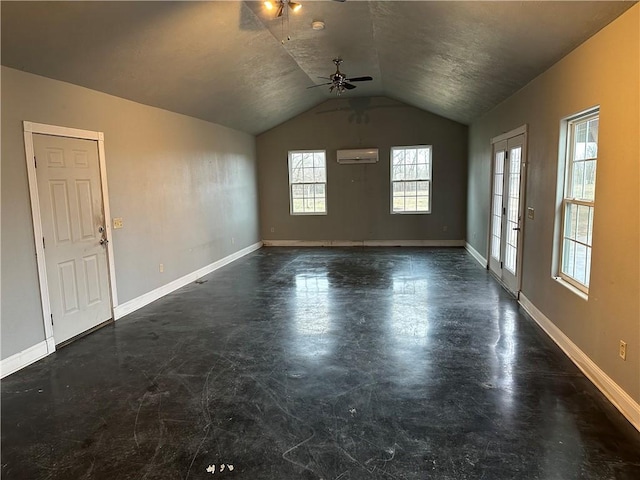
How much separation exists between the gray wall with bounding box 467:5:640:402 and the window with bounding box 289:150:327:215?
5434mm

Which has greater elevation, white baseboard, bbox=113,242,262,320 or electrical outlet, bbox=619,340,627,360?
electrical outlet, bbox=619,340,627,360

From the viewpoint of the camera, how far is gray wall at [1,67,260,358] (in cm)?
326

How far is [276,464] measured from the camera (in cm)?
213

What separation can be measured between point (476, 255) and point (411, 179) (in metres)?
2.36

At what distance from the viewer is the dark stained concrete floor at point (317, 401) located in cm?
213

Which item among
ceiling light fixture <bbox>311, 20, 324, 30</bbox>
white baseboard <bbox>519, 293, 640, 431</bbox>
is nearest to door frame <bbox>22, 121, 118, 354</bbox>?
ceiling light fixture <bbox>311, 20, 324, 30</bbox>

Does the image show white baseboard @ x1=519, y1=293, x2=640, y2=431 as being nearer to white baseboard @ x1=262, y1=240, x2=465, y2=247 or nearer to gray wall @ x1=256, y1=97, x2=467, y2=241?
white baseboard @ x1=262, y1=240, x2=465, y2=247

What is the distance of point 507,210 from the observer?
546 centimetres

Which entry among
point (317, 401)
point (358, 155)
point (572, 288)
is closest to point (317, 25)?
point (572, 288)

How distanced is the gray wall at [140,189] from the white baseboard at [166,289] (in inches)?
3.3

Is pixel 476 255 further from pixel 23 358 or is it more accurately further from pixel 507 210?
pixel 23 358

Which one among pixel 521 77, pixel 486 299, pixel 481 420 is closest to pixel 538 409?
pixel 481 420

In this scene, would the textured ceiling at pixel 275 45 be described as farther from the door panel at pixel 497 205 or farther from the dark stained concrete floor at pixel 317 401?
the dark stained concrete floor at pixel 317 401

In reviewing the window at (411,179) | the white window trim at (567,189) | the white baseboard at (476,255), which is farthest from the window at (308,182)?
the white window trim at (567,189)
